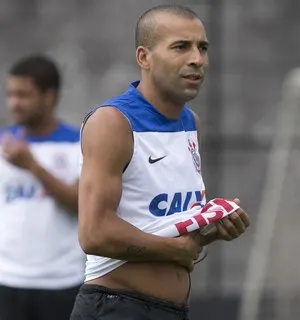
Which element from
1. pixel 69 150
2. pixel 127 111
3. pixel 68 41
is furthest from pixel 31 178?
pixel 68 41

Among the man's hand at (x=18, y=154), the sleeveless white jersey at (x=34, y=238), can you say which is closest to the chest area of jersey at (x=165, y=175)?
the man's hand at (x=18, y=154)

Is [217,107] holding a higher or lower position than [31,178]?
higher

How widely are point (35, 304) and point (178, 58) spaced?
246cm

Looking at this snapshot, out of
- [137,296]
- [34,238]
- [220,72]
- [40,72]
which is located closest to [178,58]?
[137,296]

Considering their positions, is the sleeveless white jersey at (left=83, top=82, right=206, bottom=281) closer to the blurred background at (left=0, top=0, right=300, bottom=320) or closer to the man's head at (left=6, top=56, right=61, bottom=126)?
the man's head at (left=6, top=56, right=61, bottom=126)

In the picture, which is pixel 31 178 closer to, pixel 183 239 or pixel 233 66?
pixel 183 239

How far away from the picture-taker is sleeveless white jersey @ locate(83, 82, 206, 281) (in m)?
4.72

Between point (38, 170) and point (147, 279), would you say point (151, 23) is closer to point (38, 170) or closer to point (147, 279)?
point (147, 279)

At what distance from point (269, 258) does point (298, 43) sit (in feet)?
5.81

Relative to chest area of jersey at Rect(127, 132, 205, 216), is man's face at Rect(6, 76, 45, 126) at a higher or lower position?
higher

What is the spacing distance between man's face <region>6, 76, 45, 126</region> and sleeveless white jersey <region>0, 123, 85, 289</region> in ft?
1.03

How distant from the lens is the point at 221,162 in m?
9.63

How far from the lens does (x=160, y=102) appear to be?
493 centimetres

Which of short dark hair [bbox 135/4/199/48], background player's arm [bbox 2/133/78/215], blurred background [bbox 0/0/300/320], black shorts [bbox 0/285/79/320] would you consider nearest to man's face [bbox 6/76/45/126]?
background player's arm [bbox 2/133/78/215]
